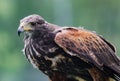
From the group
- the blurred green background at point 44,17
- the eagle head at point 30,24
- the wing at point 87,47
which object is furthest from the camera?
the blurred green background at point 44,17

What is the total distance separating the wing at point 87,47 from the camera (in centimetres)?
665

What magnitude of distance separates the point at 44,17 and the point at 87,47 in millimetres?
15740

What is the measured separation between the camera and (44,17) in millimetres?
22438

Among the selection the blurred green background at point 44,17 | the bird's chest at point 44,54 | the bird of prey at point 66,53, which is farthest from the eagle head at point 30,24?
the blurred green background at point 44,17

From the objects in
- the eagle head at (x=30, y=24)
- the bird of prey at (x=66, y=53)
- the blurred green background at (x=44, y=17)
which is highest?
the blurred green background at (x=44, y=17)

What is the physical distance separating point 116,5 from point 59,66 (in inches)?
744

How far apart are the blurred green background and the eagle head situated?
11.9 metres

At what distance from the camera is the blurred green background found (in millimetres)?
21078

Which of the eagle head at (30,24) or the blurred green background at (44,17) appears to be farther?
the blurred green background at (44,17)

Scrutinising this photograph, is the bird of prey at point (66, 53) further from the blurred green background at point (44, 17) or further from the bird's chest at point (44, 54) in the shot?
the blurred green background at point (44, 17)

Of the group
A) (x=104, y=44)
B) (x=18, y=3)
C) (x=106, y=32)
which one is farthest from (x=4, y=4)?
(x=104, y=44)

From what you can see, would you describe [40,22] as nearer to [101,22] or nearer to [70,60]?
[70,60]

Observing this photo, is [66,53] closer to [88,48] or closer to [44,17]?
[88,48]

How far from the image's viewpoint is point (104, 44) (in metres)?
6.89
